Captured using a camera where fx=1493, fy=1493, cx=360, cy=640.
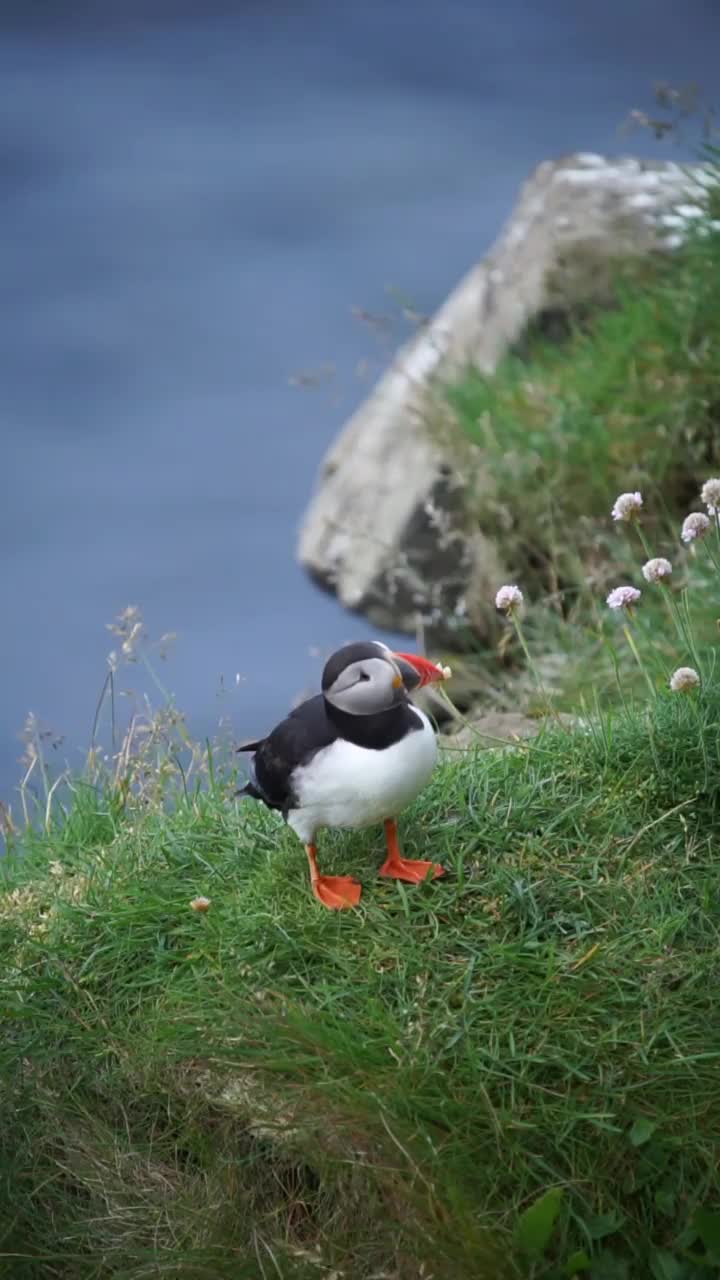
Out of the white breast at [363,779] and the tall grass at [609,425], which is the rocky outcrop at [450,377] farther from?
the white breast at [363,779]

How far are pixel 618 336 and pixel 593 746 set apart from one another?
3224mm

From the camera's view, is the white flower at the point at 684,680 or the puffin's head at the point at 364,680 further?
the white flower at the point at 684,680

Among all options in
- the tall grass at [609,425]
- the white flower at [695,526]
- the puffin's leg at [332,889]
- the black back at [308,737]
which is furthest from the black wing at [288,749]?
the tall grass at [609,425]

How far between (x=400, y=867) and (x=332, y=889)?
13cm

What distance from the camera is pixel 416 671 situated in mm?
2641

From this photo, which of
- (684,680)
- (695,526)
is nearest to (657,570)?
(695,526)

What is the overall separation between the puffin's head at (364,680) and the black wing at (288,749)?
0.07m

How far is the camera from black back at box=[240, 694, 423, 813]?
2.50m

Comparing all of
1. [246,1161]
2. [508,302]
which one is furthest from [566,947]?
[508,302]

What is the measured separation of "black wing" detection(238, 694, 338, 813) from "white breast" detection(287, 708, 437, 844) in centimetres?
2

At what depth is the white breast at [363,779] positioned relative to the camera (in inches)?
98.3

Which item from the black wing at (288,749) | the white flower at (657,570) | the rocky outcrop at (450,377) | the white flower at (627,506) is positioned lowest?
the rocky outcrop at (450,377)

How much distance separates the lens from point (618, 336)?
6016 mm

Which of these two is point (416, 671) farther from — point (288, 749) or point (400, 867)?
point (400, 867)
